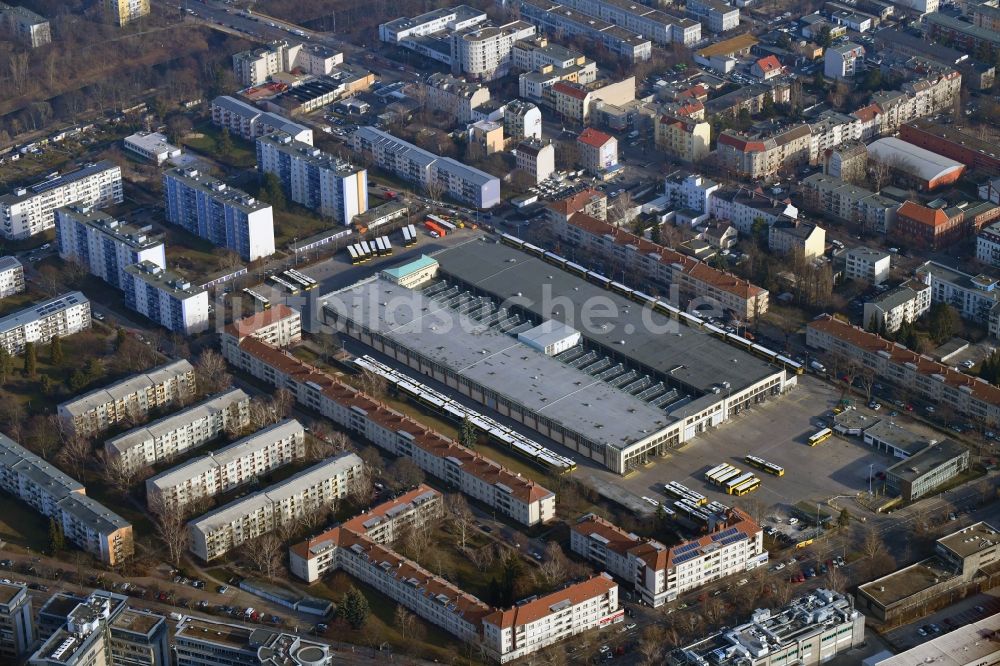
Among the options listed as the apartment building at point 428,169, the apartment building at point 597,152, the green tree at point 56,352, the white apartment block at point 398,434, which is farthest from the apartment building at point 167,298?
the apartment building at point 597,152

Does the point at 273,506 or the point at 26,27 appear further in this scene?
the point at 26,27

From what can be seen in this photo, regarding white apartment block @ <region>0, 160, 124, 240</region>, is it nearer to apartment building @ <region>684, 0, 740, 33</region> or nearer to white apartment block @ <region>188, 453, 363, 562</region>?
white apartment block @ <region>188, 453, 363, 562</region>

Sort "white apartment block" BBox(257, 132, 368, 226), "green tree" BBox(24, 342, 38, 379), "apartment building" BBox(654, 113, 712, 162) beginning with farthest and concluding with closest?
"apartment building" BBox(654, 113, 712, 162), "white apartment block" BBox(257, 132, 368, 226), "green tree" BBox(24, 342, 38, 379)

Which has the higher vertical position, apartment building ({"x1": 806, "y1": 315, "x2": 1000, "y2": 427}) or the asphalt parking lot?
apartment building ({"x1": 806, "y1": 315, "x2": 1000, "y2": 427})

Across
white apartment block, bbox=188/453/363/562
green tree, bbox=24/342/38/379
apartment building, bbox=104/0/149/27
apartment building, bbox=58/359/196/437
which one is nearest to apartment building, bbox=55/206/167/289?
green tree, bbox=24/342/38/379

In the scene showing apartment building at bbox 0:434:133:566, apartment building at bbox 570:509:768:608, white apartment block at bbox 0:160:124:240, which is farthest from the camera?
white apartment block at bbox 0:160:124:240

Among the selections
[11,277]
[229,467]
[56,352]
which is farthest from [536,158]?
[229,467]

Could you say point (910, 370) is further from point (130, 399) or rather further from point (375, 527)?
point (130, 399)

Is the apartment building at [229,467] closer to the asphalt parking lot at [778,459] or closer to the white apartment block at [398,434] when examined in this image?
the white apartment block at [398,434]

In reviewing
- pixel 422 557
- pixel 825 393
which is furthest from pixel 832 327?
pixel 422 557
